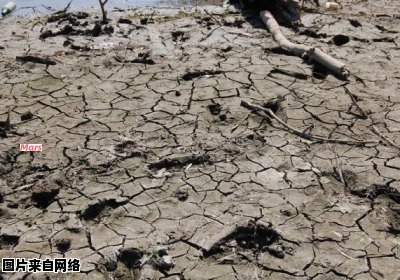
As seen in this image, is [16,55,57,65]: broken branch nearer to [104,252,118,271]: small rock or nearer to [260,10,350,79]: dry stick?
[260,10,350,79]: dry stick

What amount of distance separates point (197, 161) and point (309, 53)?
99.0 inches

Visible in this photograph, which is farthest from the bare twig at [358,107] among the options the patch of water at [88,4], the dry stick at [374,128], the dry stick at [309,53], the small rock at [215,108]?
the patch of water at [88,4]

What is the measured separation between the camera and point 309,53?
6.51 metres

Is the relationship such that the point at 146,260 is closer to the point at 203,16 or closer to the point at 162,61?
the point at 162,61

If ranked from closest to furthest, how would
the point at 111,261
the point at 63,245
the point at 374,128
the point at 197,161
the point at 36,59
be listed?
1. the point at 111,261
2. the point at 63,245
3. the point at 197,161
4. the point at 374,128
5. the point at 36,59

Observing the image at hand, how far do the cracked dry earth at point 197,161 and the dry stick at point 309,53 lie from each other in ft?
0.40

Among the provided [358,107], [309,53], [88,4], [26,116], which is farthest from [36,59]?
[358,107]

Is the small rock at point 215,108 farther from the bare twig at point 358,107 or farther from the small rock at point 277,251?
the small rock at point 277,251

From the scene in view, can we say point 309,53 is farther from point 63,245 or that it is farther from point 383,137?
point 63,245

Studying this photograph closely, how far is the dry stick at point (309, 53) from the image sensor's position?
243 inches

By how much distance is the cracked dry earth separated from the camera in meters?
3.72

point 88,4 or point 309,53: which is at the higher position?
→ point 309,53

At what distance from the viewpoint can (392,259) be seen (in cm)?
366

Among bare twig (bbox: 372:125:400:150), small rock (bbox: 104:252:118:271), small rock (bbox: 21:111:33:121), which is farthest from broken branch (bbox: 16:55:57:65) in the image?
bare twig (bbox: 372:125:400:150)
